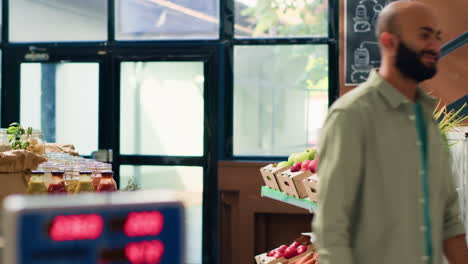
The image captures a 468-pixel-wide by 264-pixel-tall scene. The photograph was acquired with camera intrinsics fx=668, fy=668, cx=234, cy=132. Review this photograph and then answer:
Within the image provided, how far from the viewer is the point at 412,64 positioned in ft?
5.86

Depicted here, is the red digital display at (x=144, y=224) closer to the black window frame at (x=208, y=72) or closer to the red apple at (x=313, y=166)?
the red apple at (x=313, y=166)

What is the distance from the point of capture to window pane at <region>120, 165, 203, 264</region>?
223 inches

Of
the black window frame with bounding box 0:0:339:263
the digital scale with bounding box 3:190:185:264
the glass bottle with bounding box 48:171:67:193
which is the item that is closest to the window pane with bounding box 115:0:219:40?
the black window frame with bounding box 0:0:339:263

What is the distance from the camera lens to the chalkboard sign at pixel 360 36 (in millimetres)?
5238

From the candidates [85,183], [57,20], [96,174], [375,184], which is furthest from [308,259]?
[57,20]

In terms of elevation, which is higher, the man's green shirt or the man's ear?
the man's ear

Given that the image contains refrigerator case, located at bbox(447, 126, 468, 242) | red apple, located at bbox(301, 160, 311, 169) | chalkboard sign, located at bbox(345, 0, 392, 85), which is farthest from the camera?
chalkboard sign, located at bbox(345, 0, 392, 85)

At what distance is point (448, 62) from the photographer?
4859 mm

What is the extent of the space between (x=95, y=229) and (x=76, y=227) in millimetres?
33

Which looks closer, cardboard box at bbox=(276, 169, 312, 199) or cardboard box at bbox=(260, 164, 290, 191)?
cardboard box at bbox=(276, 169, 312, 199)

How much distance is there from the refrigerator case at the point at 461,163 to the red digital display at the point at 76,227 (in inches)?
91.6

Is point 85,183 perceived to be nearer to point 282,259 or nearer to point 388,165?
point 388,165

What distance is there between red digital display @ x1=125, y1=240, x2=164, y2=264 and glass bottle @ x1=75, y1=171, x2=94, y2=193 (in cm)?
143

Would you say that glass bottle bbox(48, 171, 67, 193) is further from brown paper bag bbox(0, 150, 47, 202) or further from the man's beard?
the man's beard
